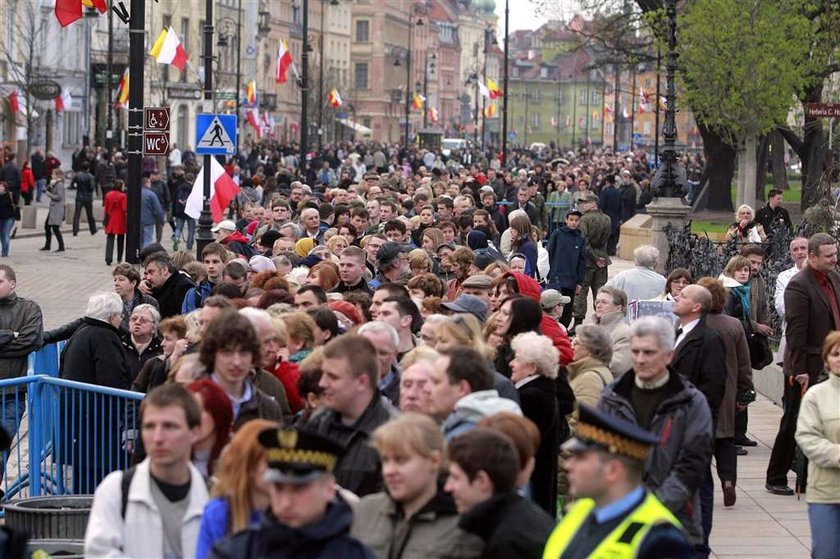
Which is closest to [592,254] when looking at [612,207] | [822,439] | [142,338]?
[142,338]

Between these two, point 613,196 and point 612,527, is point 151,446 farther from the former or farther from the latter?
point 613,196

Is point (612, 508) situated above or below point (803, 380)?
above

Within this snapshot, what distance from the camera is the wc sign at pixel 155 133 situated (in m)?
20.0

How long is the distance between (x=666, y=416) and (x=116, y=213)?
981 inches

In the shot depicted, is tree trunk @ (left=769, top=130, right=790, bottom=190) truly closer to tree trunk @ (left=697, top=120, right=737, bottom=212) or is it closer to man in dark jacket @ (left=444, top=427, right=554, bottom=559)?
tree trunk @ (left=697, top=120, right=737, bottom=212)

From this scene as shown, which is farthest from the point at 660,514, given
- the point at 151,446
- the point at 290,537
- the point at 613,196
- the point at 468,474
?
the point at 613,196

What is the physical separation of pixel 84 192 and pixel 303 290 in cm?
2907

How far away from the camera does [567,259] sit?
21.7 meters

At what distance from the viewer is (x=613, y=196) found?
121 feet

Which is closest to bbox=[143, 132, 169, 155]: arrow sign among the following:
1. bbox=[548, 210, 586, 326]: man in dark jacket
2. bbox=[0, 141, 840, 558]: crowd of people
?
bbox=[0, 141, 840, 558]: crowd of people

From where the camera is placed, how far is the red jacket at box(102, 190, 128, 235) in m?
32.5

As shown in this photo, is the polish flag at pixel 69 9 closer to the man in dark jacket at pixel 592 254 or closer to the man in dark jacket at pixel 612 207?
the man in dark jacket at pixel 592 254

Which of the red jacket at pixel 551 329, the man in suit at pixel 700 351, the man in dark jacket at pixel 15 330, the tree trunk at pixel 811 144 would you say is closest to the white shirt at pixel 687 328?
the man in suit at pixel 700 351

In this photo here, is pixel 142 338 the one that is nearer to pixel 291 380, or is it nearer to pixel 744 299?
pixel 291 380
